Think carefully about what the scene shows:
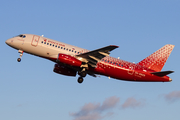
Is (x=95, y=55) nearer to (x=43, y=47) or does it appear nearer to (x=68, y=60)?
(x=68, y=60)

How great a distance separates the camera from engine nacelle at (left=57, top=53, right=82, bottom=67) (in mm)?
45594

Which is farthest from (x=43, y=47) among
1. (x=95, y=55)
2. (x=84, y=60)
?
(x=95, y=55)

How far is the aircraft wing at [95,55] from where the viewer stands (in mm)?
44603

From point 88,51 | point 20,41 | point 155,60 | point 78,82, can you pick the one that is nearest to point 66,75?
point 78,82

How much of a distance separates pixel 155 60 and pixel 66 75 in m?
15.5

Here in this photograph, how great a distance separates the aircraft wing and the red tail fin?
9045 mm

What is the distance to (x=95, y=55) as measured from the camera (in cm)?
4662

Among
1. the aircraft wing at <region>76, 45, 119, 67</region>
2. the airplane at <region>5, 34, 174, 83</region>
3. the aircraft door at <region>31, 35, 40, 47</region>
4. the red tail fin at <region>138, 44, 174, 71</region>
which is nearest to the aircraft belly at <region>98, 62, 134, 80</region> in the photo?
the airplane at <region>5, 34, 174, 83</region>

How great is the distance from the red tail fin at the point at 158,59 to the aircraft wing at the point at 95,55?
9.05 metres

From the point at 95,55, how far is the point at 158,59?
12.8 meters

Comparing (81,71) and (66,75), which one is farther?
(66,75)

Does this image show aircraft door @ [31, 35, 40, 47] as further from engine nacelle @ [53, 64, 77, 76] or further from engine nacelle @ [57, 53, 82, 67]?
engine nacelle @ [53, 64, 77, 76]

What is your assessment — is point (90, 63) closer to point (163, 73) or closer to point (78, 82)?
point (78, 82)

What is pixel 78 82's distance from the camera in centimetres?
5066
